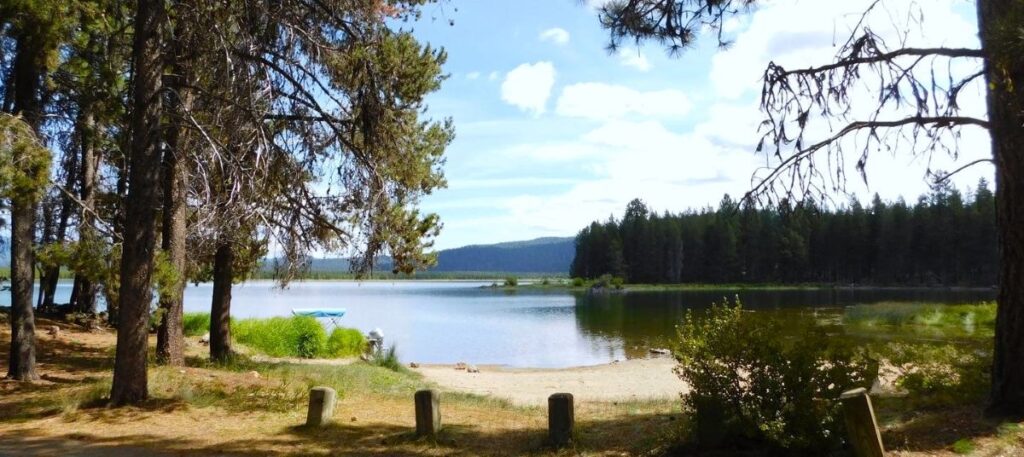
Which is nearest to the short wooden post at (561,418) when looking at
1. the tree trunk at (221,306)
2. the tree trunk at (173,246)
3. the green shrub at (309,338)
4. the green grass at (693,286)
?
the tree trunk at (173,246)

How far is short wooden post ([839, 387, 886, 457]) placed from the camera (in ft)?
17.4

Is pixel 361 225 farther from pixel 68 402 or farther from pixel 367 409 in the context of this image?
pixel 68 402

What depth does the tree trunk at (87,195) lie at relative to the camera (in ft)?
35.9

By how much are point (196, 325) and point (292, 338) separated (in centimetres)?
559

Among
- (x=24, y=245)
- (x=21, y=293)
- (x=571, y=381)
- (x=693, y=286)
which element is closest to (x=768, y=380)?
(x=24, y=245)

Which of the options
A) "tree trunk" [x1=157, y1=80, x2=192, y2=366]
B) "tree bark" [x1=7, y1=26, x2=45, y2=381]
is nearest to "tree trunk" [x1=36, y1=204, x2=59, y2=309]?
"tree bark" [x1=7, y1=26, x2=45, y2=381]

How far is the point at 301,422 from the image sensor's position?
28.7 ft

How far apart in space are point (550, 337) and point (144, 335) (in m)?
26.8

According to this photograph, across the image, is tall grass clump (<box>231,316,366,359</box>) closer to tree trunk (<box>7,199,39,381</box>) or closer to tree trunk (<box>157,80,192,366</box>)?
tree trunk (<box>157,80,192,366</box>)

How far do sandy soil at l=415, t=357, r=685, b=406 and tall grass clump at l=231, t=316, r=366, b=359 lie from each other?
8.36 ft

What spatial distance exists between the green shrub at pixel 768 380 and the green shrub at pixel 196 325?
2039 centimetres

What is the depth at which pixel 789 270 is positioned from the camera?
95.8m

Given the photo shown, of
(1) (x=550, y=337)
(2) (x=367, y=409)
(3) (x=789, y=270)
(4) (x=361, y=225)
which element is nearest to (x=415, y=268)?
(4) (x=361, y=225)

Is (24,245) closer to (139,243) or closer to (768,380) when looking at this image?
(139,243)
